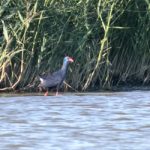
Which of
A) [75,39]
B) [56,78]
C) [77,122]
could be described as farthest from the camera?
[56,78]

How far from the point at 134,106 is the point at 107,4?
2.02 metres

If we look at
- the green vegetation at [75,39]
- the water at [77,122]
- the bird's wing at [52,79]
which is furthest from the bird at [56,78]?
the water at [77,122]

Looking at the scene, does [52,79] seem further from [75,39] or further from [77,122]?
[77,122]

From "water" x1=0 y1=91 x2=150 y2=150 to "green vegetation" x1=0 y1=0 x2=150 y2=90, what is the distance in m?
0.43

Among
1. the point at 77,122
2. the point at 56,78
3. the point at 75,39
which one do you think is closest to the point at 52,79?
the point at 56,78

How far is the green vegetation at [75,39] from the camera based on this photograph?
47.2ft

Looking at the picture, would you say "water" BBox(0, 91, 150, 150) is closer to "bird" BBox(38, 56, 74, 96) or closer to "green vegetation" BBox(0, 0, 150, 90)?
"bird" BBox(38, 56, 74, 96)

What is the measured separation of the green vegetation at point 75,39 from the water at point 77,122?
426 millimetres

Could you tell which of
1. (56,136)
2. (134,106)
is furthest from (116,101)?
(56,136)

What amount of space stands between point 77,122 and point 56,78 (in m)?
3.12

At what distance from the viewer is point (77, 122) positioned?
11.9 meters

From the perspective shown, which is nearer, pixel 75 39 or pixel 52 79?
pixel 75 39

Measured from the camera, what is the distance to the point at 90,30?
48.2ft

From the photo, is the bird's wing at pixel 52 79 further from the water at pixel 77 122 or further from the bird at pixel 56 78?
the water at pixel 77 122
